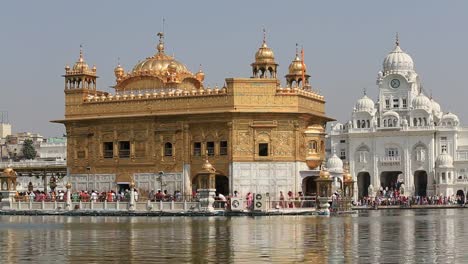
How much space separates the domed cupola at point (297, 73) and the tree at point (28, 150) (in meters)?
62.2

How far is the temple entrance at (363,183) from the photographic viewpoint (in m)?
88.8

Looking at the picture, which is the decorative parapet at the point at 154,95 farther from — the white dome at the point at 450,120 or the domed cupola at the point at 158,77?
the white dome at the point at 450,120

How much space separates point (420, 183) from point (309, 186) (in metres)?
45.5

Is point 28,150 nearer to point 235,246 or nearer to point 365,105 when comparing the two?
point 365,105

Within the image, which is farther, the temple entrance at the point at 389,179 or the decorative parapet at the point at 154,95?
the temple entrance at the point at 389,179

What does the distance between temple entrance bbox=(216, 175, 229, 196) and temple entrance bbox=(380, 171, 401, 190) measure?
142 ft

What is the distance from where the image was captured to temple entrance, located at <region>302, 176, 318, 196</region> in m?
45.1

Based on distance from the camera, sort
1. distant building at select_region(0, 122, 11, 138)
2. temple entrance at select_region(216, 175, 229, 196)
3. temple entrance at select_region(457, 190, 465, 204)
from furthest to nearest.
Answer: distant building at select_region(0, 122, 11, 138)
temple entrance at select_region(457, 190, 465, 204)
temple entrance at select_region(216, 175, 229, 196)

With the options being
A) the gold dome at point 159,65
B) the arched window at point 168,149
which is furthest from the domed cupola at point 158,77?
the arched window at point 168,149

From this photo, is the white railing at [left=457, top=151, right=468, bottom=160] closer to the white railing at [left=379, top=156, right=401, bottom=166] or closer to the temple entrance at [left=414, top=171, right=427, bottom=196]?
the temple entrance at [left=414, top=171, right=427, bottom=196]

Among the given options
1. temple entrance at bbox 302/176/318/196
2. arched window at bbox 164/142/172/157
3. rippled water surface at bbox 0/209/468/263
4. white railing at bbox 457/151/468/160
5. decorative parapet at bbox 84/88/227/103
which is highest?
decorative parapet at bbox 84/88/227/103

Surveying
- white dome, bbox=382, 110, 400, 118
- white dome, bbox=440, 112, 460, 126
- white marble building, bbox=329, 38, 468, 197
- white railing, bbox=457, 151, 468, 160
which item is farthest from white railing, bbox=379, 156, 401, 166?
white dome, bbox=440, 112, 460, 126

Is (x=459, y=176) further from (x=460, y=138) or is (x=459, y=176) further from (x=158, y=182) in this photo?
(x=158, y=182)

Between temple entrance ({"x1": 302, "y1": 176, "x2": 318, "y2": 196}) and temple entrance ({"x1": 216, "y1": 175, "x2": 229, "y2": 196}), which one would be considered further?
temple entrance ({"x1": 216, "y1": 175, "x2": 229, "y2": 196})
